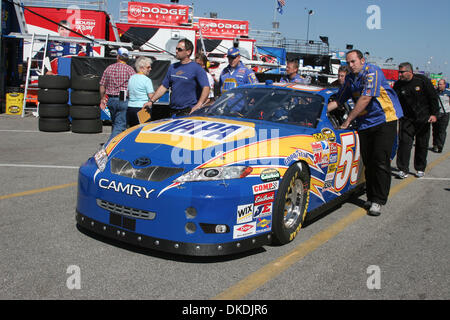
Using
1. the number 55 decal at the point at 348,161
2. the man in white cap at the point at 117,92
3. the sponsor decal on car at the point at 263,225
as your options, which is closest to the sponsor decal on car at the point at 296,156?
the sponsor decal on car at the point at 263,225

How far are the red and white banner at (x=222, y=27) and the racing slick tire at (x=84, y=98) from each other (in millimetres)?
23640

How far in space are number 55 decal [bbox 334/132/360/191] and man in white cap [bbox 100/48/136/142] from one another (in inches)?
149

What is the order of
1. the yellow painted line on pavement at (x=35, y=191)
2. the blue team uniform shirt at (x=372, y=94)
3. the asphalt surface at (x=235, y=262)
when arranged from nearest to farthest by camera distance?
the asphalt surface at (x=235, y=262) < the yellow painted line on pavement at (x=35, y=191) < the blue team uniform shirt at (x=372, y=94)

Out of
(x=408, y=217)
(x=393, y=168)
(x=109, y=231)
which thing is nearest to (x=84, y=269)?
(x=109, y=231)

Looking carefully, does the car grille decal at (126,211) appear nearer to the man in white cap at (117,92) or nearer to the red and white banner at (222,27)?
the man in white cap at (117,92)

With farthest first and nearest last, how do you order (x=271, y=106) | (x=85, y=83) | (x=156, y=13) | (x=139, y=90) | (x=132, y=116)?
(x=156, y=13), (x=85, y=83), (x=132, y=116), (x=139, y=90), (x=271, y=106)

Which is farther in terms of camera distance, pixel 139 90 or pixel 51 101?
pixel 51 101

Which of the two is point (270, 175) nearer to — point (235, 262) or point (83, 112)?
point (235, 262)

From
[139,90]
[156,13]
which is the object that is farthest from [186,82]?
[156,13]

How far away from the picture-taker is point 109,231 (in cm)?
348

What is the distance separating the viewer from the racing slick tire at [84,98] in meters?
10.9

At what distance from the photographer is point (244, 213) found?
338 cm

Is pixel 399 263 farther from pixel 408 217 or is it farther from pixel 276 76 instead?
pixel 276 76

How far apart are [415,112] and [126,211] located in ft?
19.7
